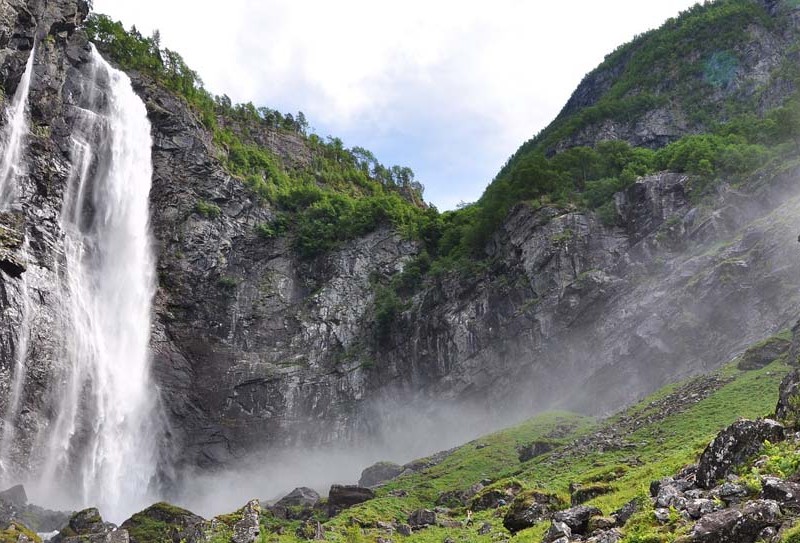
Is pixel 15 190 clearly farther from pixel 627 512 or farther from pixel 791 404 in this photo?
pixel 791 404

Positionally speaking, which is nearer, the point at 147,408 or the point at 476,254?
the point at 147,408

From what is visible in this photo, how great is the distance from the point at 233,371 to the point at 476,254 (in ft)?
84.9

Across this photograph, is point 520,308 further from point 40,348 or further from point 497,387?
point 40,348

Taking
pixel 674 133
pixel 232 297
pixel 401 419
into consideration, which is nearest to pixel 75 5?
pixel 232 297

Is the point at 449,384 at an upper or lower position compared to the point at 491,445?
upper

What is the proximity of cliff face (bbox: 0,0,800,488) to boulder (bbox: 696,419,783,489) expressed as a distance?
1090 inches

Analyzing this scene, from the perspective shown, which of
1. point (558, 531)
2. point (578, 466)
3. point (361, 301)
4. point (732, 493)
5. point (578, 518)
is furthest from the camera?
point (361, 301)

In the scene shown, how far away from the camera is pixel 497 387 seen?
53469 mm

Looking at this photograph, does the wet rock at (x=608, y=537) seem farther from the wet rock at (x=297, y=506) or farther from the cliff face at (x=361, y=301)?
the cliff face at (x=361, y=301)

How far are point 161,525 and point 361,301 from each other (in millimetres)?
37453

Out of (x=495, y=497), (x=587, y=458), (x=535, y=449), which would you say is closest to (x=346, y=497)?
(x=535, y=449)

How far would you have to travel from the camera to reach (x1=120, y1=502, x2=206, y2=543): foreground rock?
2727 cm

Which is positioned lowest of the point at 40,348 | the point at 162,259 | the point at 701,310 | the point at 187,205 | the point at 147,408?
the point at 701,310

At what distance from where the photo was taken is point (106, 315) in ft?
177
